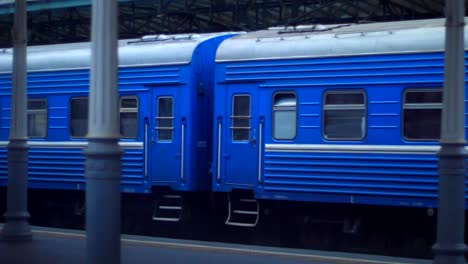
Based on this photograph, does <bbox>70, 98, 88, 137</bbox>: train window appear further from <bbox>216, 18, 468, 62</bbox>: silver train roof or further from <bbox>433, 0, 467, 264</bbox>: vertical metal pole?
<bbox>433, 0, 467, 264</bbox>: vertical metal pole

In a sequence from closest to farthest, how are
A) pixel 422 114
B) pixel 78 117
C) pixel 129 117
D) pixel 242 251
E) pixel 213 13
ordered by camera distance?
pixel 242 251, pixel 422 114, pixel 129 117, pixel 78 117, pixel 213 13

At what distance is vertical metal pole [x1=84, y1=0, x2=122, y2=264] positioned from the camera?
7188 mm

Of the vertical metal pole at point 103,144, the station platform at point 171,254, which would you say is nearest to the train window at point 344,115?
the station platform at point 171,254

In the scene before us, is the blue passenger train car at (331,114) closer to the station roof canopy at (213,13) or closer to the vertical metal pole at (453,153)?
the vertical metal pole at (453,153)

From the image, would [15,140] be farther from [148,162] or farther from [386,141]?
[386,141]

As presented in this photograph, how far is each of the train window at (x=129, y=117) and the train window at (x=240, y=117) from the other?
2208mm

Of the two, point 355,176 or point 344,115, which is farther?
point 344,115

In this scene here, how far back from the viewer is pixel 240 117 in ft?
46.9

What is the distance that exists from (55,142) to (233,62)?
4.61m

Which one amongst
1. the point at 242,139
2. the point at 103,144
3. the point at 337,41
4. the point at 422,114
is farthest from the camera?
the point at 242,139

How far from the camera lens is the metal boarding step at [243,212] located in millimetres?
14484

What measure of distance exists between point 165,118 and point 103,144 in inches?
309

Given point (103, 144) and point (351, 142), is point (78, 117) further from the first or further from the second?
point (103, 144)

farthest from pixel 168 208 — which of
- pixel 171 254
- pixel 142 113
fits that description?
pixel 171 254
